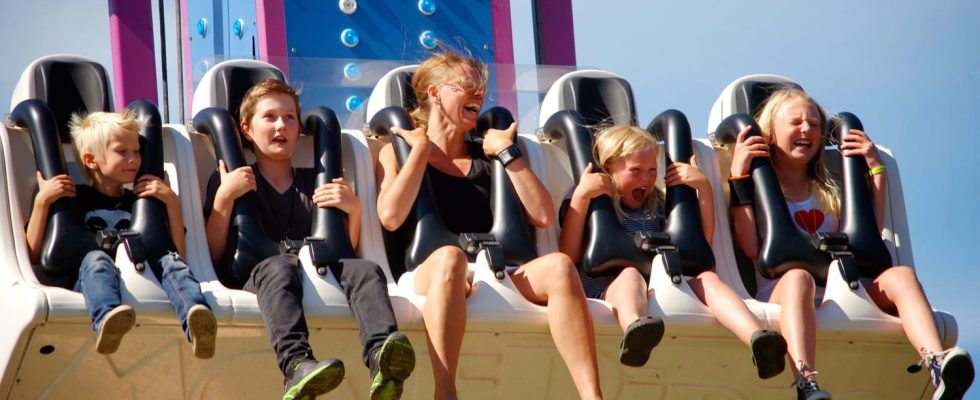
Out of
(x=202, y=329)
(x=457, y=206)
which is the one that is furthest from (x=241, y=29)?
(x=202, y=329)

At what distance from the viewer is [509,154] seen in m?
4.86

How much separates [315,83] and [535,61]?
210cm

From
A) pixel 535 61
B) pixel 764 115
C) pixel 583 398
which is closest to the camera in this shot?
pixel 583 398

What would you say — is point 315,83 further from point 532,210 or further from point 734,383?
point 734,383

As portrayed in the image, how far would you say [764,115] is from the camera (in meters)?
5.35

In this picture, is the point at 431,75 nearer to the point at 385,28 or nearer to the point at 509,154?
the point at 509,154

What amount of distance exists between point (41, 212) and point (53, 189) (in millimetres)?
79

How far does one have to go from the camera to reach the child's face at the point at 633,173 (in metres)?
4.95

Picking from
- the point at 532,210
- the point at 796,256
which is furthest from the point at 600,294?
the point at 796,256

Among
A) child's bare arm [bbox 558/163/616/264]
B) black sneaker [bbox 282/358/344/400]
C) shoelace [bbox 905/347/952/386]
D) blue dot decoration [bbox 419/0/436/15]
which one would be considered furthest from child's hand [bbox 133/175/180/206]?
blue dot decoration [bbox 419/0/436/15]

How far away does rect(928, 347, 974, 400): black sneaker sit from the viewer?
4297 millimetres

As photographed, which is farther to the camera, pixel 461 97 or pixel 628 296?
pixel 461 97

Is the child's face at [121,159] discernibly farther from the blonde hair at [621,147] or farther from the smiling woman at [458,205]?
the blonde hair at [621,147]

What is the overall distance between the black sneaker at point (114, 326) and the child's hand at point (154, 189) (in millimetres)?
621
